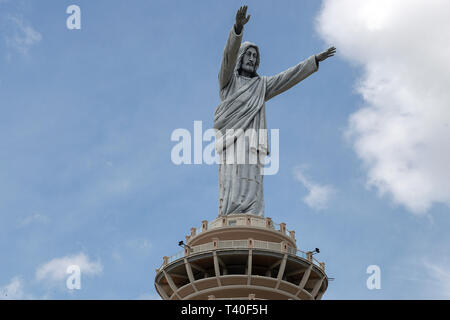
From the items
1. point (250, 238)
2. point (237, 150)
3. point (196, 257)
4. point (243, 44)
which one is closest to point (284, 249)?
point (250, 238)

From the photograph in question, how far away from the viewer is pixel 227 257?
45719 mm

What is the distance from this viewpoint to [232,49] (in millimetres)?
52094

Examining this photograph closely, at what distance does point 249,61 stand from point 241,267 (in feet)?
60.1

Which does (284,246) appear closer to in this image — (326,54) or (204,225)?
(204,225)

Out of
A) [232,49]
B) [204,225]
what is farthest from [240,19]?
[204,225]

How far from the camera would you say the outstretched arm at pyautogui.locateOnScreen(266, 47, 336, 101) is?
56031 millimetres

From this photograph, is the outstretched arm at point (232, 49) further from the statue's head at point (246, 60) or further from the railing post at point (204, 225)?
the railing post at point (204, 225)

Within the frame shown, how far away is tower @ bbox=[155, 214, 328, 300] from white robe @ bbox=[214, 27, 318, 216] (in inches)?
92.7

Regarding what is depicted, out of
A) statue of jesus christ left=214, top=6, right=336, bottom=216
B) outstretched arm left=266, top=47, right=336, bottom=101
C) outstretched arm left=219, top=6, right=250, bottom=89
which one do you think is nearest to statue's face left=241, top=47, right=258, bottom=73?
statue of jesus christ left=214, top=6, right=336, bottom=216

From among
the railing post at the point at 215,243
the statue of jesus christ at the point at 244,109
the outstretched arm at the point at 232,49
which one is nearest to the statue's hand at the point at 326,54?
the statue of jesus christ at the point at 244,109

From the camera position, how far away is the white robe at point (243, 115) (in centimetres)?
5066

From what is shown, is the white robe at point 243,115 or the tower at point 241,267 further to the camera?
the white robe at point 243,115

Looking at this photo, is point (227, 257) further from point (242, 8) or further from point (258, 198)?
point (242, 8)
